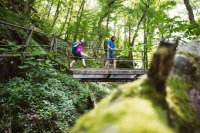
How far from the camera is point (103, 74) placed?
500 inches

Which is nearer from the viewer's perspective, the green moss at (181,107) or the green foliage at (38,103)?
the green moss at (181,107)

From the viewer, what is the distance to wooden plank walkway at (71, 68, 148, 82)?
40.7 ft

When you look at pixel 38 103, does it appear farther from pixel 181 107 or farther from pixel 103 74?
pixel 181 107

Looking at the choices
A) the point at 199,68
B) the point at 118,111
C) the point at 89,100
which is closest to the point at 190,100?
the point at 199,68

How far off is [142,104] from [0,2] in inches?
612

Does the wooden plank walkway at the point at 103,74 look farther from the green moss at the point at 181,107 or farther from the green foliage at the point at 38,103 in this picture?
the green moss at the point at 181,107

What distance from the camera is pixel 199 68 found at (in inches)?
139

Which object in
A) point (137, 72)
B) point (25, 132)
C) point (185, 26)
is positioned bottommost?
point (25, 132)

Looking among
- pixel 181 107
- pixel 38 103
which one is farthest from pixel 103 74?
pixel 181 107

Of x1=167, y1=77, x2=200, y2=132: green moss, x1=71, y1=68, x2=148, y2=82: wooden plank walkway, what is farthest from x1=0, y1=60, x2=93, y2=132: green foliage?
x1=167, y1=77, x2=200, y2=132: green moss

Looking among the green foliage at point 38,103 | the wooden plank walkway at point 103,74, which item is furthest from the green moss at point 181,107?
the wooden plank walkway at point 103,74

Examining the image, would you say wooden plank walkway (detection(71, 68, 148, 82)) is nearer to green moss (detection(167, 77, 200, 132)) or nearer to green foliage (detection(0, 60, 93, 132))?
green foliage (detection(0, 60, 93, 132))

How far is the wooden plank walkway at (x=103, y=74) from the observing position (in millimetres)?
12414

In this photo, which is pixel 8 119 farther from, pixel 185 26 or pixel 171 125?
pixel 171 125
